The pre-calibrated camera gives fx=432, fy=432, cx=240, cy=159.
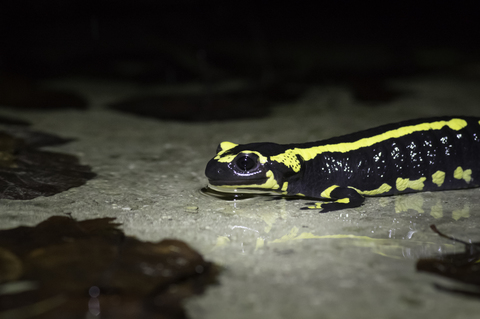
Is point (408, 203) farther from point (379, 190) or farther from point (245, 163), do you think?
point (245, 163)

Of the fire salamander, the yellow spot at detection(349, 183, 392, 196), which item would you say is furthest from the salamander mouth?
the yellow spot at detection(349, 183, 392, 196)

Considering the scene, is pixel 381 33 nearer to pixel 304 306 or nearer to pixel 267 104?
pixel 267 104

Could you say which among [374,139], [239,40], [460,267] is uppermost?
[239,40]

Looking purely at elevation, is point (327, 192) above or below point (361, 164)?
below

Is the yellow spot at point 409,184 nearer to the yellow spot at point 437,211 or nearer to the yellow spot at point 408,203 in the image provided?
the yellow spot at point 408,203

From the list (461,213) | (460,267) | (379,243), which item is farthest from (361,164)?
(460,267)

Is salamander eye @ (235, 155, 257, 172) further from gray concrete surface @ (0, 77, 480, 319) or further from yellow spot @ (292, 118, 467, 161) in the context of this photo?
yellow spot @ (292, 118, 467, 161)
